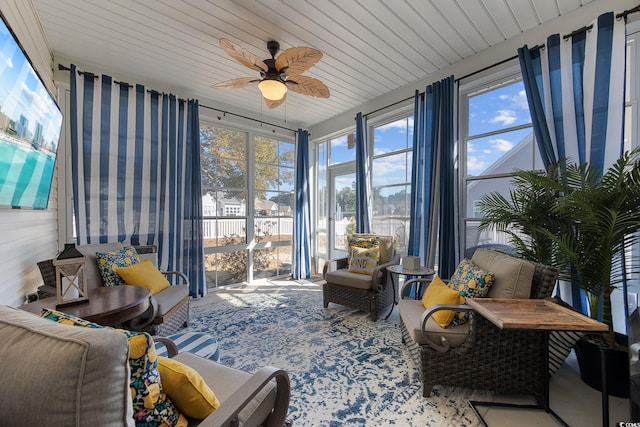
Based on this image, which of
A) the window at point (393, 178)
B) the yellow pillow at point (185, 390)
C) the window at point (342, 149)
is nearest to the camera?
the yellow pillow at point (185, 390)

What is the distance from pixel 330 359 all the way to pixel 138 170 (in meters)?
3.00

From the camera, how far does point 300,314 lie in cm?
311

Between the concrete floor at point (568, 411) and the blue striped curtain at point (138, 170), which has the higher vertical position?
the blue striped curtain at point (138, 170)

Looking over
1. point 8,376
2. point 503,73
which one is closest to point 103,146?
point 8,376

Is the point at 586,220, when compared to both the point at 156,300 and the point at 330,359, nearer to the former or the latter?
the point at 330,359

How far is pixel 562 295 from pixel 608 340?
50 cm

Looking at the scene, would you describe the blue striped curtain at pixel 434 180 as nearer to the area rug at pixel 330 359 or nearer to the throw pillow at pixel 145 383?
the area rug at pixel 330 359

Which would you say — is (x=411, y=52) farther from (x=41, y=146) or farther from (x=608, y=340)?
(x=41, y=146)

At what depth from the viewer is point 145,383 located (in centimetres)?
75

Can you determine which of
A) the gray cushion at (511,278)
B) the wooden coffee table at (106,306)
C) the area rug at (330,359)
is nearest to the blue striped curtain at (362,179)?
the area rug at (330,359)

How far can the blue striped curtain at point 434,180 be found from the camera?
292 cm

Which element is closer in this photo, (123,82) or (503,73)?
(503,73)

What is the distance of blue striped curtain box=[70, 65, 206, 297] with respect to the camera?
289cm

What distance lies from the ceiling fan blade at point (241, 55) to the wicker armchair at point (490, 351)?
2.28 meters
